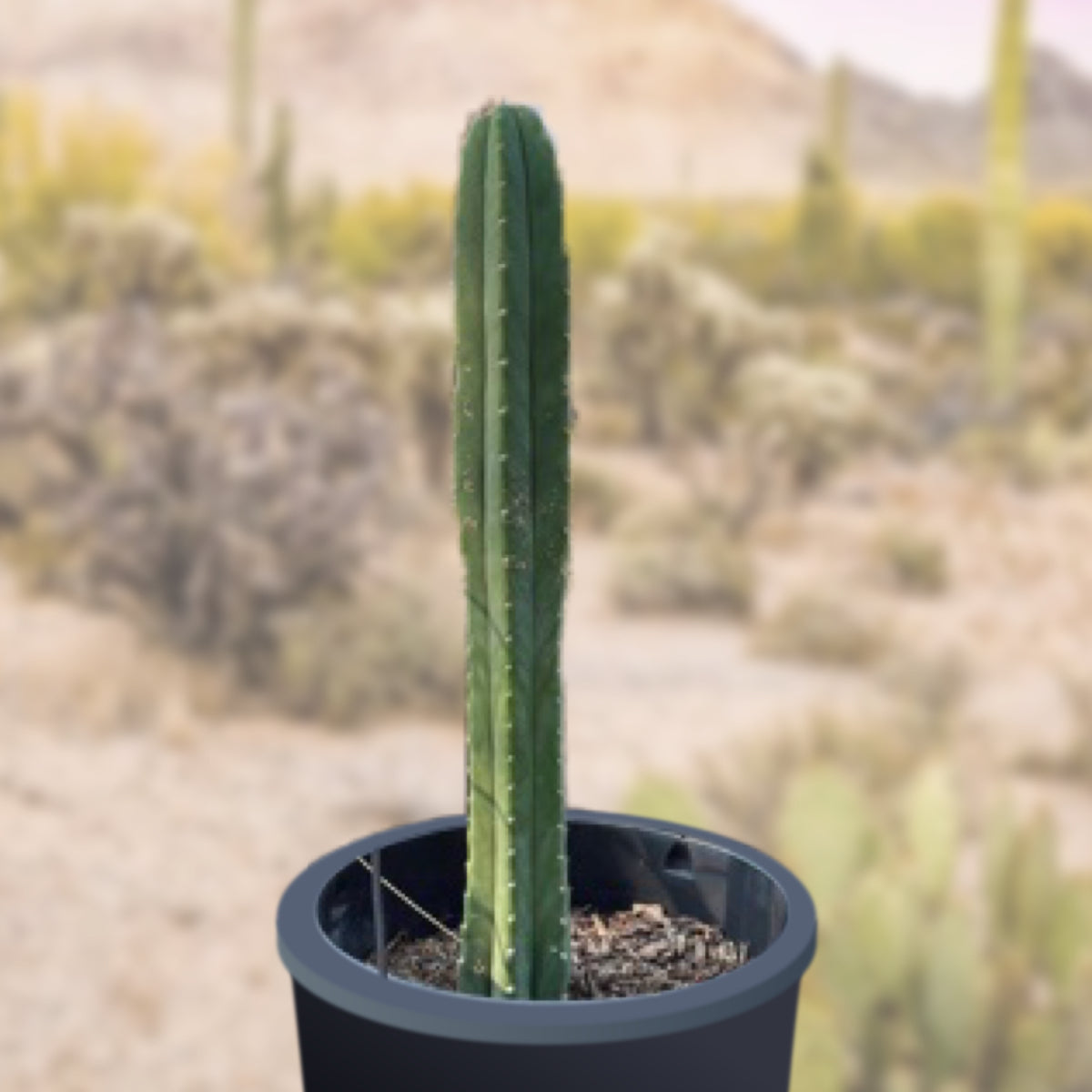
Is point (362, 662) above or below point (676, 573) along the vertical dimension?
below

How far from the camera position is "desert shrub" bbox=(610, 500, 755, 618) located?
456 cm

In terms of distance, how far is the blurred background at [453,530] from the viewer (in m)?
2.90

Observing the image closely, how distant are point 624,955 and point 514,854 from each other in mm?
200

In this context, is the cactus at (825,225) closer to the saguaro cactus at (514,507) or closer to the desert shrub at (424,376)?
the desert shrub at (424,376)

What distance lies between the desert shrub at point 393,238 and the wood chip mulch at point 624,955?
13.7 ft

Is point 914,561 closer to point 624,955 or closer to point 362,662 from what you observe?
point 362,662

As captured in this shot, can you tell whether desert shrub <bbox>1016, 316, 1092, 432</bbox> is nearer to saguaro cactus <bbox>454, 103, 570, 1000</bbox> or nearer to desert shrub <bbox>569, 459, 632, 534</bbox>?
desert shrub <bbox>569, 459, 632, 534</bbox>

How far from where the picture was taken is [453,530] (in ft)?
15.1

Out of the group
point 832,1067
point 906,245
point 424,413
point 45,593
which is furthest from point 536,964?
point 906,245

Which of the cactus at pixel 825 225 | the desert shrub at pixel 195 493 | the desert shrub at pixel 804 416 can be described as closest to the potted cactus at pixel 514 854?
the desert shrub at pixel 195 493

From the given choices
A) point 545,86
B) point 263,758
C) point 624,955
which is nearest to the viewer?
point 624,955

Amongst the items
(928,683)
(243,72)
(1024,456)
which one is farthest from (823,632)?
(243,72)

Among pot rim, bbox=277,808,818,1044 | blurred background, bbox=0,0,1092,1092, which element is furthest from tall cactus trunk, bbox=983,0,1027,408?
pot rim, bbox=277,808,818,1044

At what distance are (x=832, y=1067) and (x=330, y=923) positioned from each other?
847 mm
